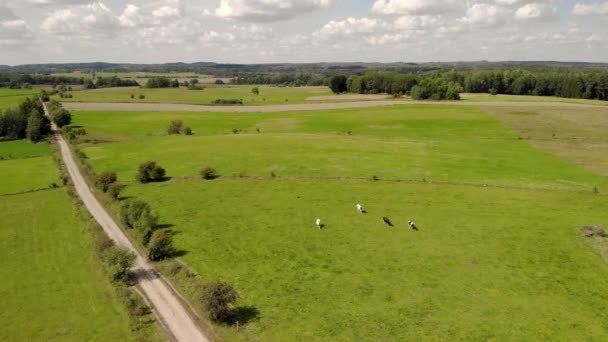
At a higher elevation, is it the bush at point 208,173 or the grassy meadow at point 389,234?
the bush at point 208,173

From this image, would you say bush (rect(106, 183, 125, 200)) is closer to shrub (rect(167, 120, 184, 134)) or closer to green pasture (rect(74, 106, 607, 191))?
green pasture (rect(74, 106, 607, 191))

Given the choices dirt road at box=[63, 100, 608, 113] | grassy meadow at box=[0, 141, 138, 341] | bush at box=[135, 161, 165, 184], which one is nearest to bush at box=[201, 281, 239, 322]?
grassy meadow at box=[0, 141, 138, 341]

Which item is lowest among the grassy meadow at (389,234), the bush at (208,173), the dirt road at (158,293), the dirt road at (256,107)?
the dirt road at (158,293)

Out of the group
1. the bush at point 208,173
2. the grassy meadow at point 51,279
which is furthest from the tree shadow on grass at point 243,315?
the bush at point 208,173

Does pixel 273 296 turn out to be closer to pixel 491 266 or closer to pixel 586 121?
pixel 491 266

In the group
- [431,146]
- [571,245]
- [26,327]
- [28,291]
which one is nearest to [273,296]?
[26,327]

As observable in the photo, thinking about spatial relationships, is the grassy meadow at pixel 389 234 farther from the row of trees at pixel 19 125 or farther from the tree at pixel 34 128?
the row of trees at pixel 19 125
